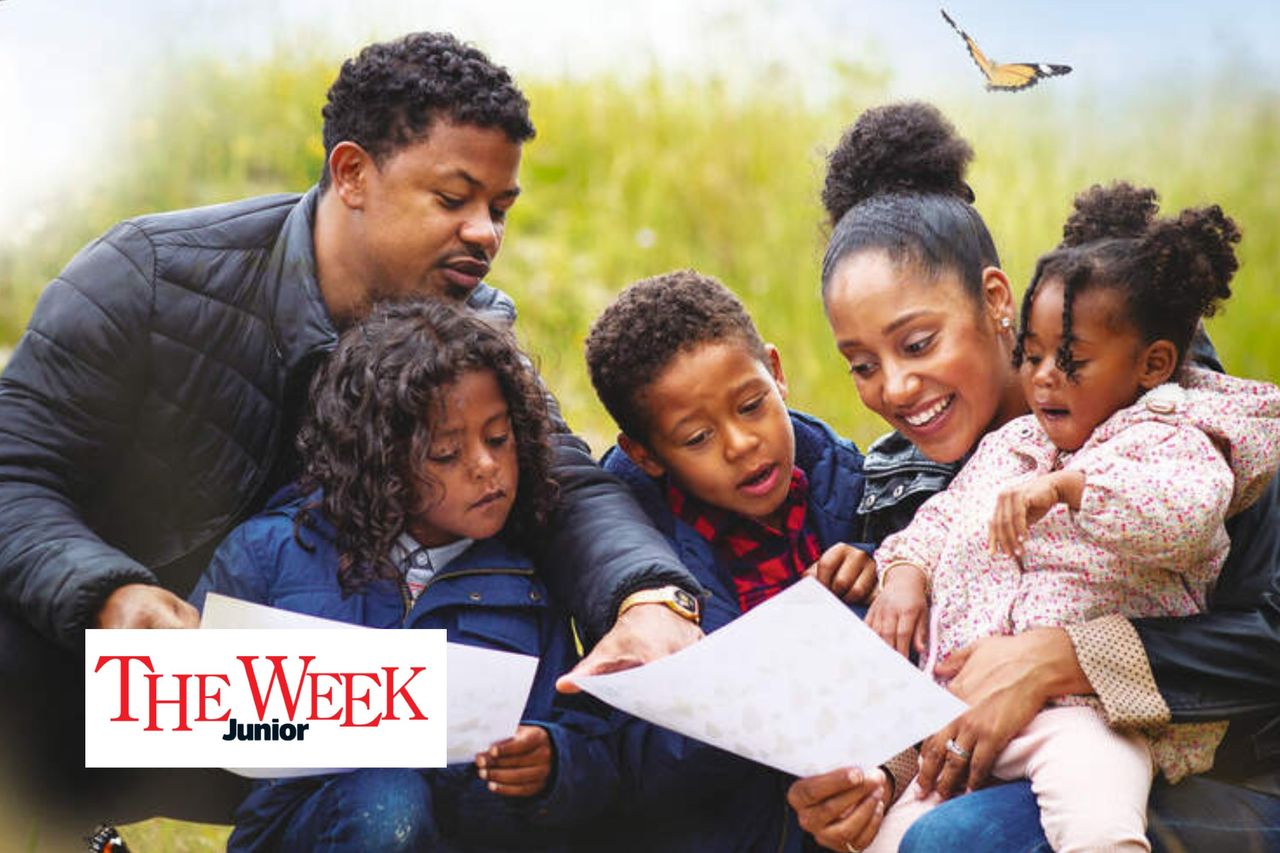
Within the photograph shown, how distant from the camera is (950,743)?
6.04ft

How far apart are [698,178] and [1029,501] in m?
1.14

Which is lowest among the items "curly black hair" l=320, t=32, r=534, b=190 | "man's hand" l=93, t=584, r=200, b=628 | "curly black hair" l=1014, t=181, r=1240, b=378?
"man's hand" l=93, t=584, r=200, b=628

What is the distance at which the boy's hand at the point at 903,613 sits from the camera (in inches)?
77.4

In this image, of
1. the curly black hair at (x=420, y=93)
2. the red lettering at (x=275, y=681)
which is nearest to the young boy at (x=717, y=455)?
the curly black hair at (x=420, y=93)

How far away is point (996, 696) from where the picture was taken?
180 cm

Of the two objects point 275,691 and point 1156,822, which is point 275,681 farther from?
point 1156,822

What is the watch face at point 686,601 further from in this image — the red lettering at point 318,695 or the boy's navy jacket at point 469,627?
the red lettering at point 318,695

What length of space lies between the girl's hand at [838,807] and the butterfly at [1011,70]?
1.03 metres

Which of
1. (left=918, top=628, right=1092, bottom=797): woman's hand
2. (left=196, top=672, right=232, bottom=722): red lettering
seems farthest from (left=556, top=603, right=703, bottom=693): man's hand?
(left=196, top=672, right=232, bottom=722): red lettering

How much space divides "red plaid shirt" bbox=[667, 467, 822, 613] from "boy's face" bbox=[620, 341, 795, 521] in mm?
33

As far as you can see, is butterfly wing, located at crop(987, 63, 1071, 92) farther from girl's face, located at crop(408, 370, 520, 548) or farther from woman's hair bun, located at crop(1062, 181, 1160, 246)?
girl's face, located at crop(408, 370, 520, 548)

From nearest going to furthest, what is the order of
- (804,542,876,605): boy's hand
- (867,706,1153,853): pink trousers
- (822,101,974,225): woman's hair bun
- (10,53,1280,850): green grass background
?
1. (867,706,1153,853): pink trousers
2. (804,542,876,605): boy's hand
3. (822,101,974,225): woman's hair bun
4. (10,53,1280,850): green grass background

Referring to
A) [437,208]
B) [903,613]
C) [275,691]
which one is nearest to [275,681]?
[275,691]

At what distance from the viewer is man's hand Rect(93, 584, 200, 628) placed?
1.91 metres
